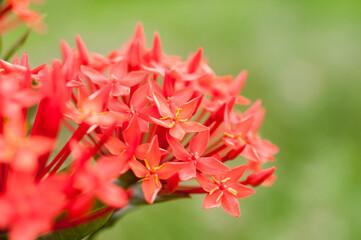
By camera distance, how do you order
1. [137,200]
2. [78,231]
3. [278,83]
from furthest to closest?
1. [278,83]
2. [137,200]
3. [78,231]

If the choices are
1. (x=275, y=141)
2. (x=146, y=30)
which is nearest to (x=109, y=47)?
(x=146, y=30)

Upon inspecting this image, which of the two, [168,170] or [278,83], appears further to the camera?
[278,83]

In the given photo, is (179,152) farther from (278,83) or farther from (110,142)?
(278,83)

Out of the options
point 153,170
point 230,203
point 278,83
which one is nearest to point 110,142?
point 153,170

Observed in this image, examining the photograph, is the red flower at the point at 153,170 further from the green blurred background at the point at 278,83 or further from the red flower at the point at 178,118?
the green blurred background at the point at 278,83

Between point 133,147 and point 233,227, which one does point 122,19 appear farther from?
point 133,147

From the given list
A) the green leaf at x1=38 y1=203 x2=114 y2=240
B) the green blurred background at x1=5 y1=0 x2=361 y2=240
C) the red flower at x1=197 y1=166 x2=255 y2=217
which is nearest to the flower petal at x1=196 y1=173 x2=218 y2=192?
the red flower at x1=197 y1=166 x2=255 y2=217

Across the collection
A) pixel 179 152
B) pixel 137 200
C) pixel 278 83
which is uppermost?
pixel 179 152

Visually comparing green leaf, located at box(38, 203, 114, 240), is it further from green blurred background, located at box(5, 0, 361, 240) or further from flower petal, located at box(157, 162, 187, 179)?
green blurred background, located at box(5, 0, 361, 240)
